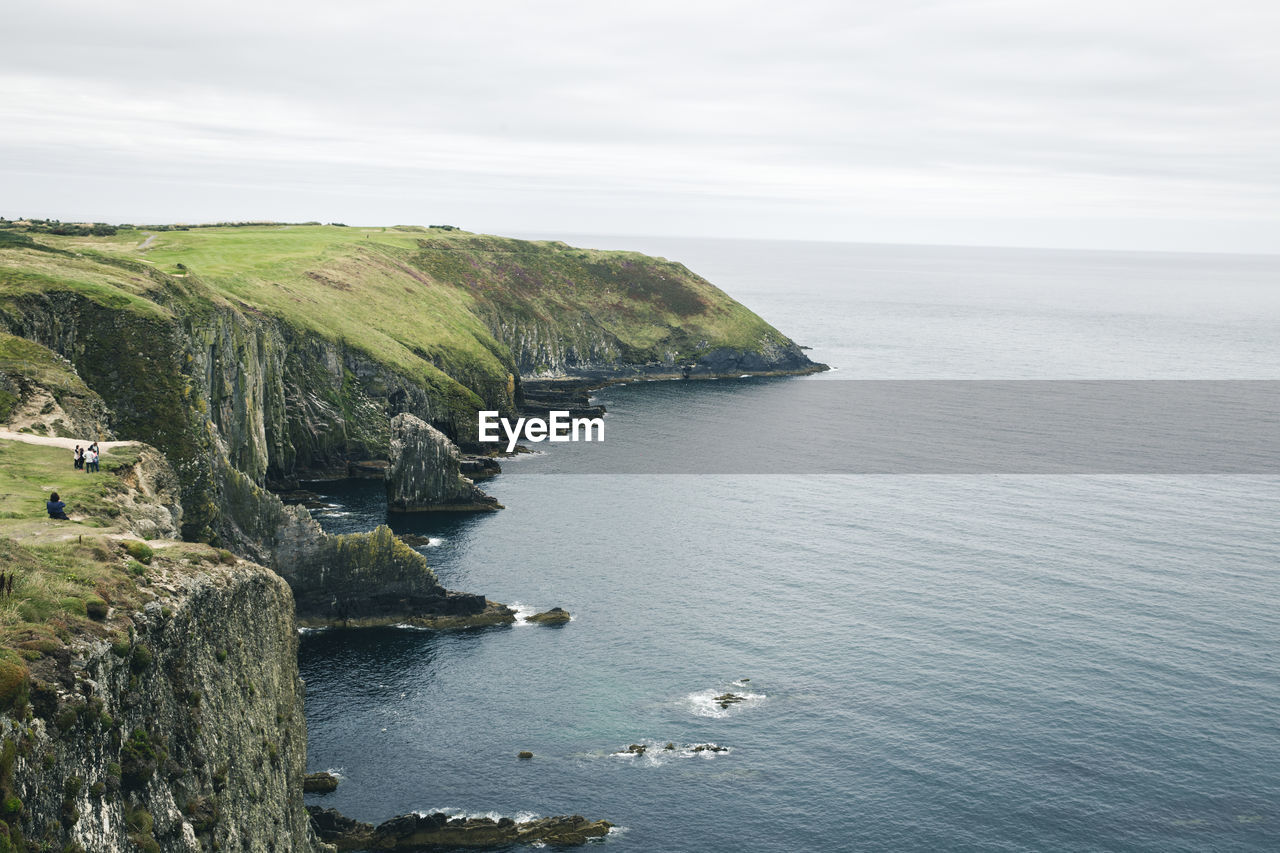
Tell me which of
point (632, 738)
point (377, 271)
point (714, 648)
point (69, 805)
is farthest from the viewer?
point (377, 271)

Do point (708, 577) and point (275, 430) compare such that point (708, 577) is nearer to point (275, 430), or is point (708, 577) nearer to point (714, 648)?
point (714, 648)

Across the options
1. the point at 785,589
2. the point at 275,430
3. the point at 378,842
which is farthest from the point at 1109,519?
the point at 275,430

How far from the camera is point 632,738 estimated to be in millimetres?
69188

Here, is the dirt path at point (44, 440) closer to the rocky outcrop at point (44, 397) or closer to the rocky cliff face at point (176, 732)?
the rocky outcrop at point (44, 397)

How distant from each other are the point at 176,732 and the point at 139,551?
7814 millimetres

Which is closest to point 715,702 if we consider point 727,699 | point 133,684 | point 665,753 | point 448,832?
point 727,699

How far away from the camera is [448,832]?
58.0m

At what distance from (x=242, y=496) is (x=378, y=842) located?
127 feet

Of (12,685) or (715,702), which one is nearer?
(12,685)

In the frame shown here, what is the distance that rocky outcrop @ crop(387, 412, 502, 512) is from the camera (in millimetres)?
121188

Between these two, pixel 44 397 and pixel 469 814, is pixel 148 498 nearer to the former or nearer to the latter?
pixel 44 397

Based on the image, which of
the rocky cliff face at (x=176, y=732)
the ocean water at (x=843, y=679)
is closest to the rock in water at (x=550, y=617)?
the ocean water at (x=843, y=679)

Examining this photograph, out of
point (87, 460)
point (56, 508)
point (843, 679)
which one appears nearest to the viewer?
point (56, 508)

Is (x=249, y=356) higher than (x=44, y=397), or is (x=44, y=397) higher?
(x=249, y=356)
